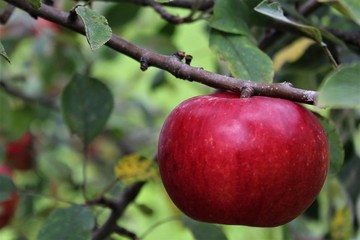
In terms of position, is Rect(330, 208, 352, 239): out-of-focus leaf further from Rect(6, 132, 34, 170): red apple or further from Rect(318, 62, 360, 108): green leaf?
Rect(6, 132, 34, 170): red apple

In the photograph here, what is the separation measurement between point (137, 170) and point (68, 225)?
0.41 feet

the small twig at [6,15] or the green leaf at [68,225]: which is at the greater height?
the small twig at [6,15]

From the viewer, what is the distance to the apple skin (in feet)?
2.24

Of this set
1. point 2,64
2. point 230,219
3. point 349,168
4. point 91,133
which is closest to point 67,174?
point 2,64

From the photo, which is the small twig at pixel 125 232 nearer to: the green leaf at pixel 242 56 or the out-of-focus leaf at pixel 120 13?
the green leaf at pixel 242 56

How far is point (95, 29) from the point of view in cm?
69

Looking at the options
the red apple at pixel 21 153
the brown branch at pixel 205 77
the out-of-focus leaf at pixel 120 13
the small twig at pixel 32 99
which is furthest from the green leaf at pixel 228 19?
the red apple at pixel 21 153

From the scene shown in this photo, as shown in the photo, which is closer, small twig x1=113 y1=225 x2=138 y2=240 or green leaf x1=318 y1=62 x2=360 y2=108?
green leaf x1=318 y1=62 x2=360 y2=108

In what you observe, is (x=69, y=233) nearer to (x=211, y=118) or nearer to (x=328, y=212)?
(x=211, y=118)

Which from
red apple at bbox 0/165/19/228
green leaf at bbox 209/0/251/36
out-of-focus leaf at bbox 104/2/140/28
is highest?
green leaf at bbox 209/0/251/36

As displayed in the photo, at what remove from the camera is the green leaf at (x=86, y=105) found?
3.46ft

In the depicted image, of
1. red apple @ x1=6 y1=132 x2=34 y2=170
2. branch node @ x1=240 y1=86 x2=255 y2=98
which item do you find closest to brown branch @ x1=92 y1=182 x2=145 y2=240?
branch node @ x1=240 y1=86 x2=255 y2=98

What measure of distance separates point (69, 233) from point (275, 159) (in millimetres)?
343

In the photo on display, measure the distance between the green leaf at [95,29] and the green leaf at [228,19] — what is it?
20 cm
